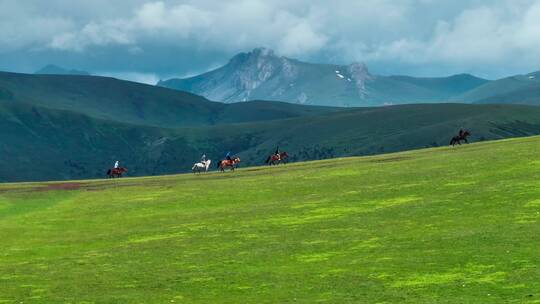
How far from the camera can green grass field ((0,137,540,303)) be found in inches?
1163

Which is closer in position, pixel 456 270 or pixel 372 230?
pixel 456 270

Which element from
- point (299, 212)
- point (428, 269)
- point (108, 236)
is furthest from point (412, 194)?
point (428, 269)

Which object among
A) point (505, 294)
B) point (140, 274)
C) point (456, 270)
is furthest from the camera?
point (140, 274)

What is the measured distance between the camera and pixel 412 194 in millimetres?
55281

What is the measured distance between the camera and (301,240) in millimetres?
41594

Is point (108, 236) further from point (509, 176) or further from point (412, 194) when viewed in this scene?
point (509, 176)

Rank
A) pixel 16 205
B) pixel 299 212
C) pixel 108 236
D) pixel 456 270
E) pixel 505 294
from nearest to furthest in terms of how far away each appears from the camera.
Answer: pixel 505 294 < pixel 456 270 < pixel 108 236 < pixel 299 212 < pixel 16 205

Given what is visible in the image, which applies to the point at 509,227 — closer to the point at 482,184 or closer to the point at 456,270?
the point at 456,270

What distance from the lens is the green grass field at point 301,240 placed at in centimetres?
2955

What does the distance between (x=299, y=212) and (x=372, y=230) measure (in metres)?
12.1

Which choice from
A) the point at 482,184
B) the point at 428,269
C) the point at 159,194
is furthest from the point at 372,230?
the point at 159,194

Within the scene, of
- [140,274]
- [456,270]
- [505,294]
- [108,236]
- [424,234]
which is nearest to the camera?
[505,294]

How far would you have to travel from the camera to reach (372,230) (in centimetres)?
4206

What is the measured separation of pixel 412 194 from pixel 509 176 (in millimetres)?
7597
